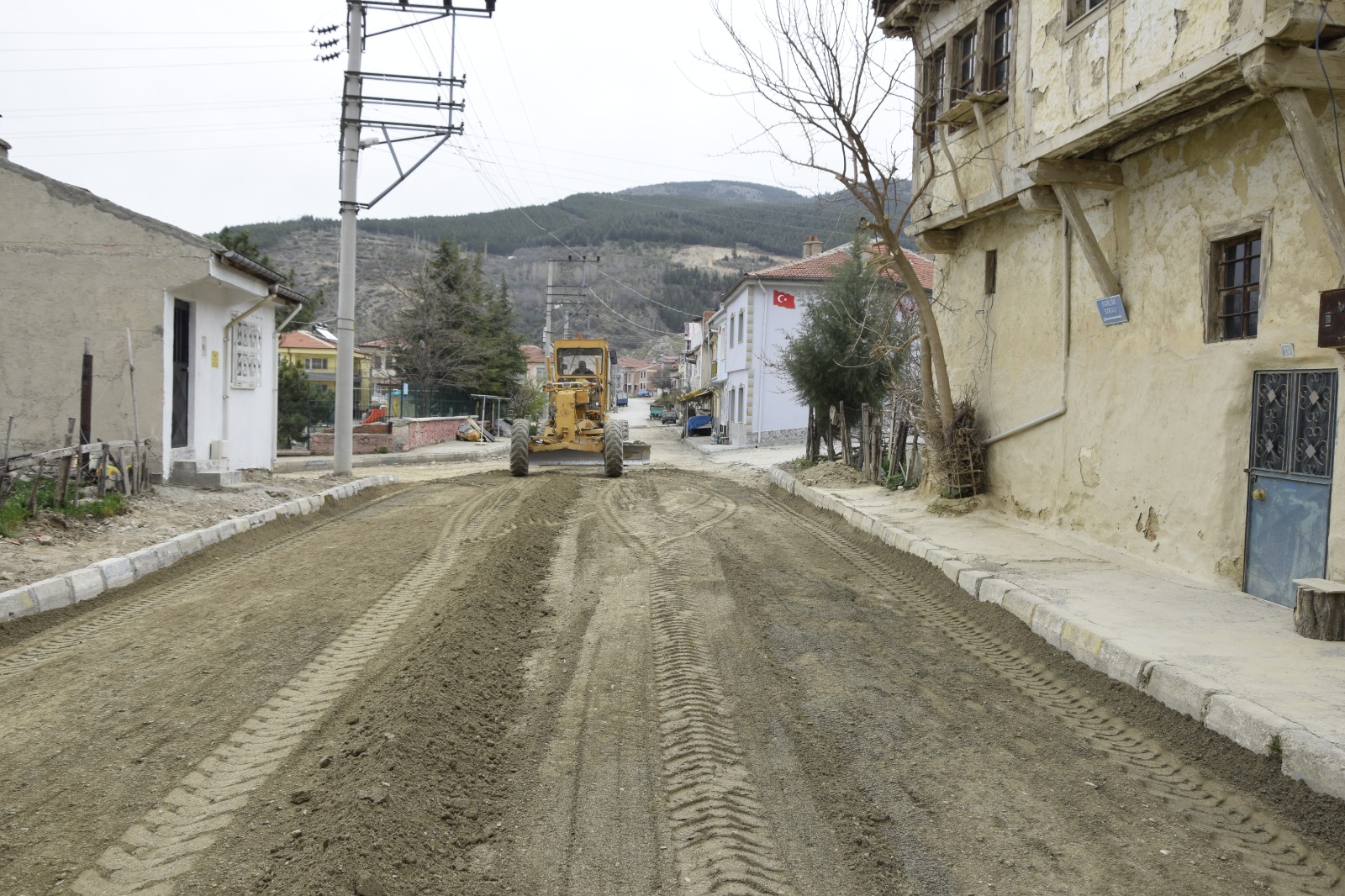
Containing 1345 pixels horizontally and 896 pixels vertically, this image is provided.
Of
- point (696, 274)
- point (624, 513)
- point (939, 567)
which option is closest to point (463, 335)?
point (624, 513)

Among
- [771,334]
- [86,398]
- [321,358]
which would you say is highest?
[771,334]

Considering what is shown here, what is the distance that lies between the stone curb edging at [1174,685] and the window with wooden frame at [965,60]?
7488 millimetres

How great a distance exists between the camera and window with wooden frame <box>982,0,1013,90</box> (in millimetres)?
12211

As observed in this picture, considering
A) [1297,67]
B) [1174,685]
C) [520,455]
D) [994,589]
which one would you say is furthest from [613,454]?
[1174,685]

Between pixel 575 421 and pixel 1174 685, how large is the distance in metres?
17.6

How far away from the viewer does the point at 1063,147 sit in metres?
9.26

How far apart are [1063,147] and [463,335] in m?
32.9

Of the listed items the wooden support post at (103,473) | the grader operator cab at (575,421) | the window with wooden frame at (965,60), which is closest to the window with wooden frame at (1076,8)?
the window with wooden frame at (965,60)

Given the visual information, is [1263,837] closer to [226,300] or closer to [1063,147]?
[1063,147]

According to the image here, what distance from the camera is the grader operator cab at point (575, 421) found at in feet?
66.8

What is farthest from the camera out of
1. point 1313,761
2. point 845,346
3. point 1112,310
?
point 845,346

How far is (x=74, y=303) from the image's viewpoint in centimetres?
1318

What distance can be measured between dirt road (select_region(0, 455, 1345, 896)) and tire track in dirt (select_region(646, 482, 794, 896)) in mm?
16

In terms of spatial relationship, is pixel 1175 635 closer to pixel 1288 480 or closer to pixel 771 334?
pixel 1288 480
